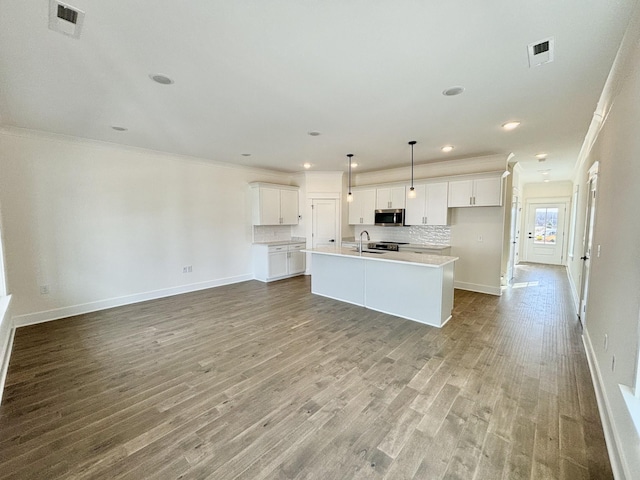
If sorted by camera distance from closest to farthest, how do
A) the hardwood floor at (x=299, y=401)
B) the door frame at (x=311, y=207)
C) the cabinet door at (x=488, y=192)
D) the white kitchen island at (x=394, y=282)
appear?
the hardwood floor at (x=299, y=401) < the white kitchen island at (x=394, y=282) < the cabinet door at (x=488, y=192) < the door frame at (x=311, y=207)

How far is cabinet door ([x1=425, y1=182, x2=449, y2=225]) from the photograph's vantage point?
5633 millimetres

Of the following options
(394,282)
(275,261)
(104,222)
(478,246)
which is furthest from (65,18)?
(478,246)

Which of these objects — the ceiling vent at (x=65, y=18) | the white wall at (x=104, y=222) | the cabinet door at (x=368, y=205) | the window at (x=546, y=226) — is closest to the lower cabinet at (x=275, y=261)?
the white wall at (x=104, y=222)

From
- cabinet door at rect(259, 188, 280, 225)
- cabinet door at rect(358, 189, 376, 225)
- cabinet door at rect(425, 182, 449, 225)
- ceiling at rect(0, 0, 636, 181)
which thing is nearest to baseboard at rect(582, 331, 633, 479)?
ceiling at rect(0, 0, 636, 181)

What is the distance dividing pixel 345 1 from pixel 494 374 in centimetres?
331

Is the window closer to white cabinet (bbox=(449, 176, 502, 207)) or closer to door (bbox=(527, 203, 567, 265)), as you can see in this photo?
door (bbox=(527, 203, 567, 265))

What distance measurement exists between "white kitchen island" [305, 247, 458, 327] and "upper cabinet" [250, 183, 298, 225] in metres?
2.03

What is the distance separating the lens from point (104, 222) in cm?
453

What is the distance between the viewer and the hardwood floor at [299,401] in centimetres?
172

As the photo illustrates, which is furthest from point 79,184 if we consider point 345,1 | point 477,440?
point 477,440

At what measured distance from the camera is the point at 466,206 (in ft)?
17.7

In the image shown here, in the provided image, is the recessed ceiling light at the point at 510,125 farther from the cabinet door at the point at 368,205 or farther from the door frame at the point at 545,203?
the door frame at the point at 545,203

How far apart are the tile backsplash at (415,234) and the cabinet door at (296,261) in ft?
6.44

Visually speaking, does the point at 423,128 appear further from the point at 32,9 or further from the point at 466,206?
the point at 32,9
